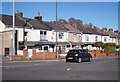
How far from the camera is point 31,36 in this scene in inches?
2080

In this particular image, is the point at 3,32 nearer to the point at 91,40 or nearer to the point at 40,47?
the point at 40,47

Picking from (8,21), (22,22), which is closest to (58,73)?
(8,21)

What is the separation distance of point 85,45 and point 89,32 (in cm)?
476

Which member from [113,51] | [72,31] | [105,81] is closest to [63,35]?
[72,31]

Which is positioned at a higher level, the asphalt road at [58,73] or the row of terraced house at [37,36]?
the row of terraced house at [37,36]

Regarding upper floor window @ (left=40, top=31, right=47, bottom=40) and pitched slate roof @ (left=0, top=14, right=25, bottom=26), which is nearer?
pitched slate roof @ (left=0, top=14, right=25, bottom=26)

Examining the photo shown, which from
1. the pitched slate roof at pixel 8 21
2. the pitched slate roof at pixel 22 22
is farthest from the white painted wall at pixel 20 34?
the pitched slate roof at pixel 8 21

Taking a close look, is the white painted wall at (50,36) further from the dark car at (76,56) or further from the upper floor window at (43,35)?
the dark car at (76,56)

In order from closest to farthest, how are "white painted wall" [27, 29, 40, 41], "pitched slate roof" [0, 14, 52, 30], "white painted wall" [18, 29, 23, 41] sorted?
"white painted wall" [18, 29, 23, 41] → "pitched slate roof" [0, 14, 52, 30] → "white painted wall" [27, 29, 40, 41]

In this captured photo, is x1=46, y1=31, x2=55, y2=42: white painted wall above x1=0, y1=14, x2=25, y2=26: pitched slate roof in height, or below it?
below

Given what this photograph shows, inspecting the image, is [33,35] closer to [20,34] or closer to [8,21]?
[20,34]

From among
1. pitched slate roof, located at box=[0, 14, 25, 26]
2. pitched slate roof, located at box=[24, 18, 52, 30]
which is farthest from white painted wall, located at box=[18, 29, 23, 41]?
pitched slate roof, located at box=[24, 18, 52, 30]

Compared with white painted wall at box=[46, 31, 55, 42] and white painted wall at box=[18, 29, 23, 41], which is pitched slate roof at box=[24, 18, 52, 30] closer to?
white painted wall at box=[46, 31, 55, 42]

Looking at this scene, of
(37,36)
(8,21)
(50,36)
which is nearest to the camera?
(8,21)
